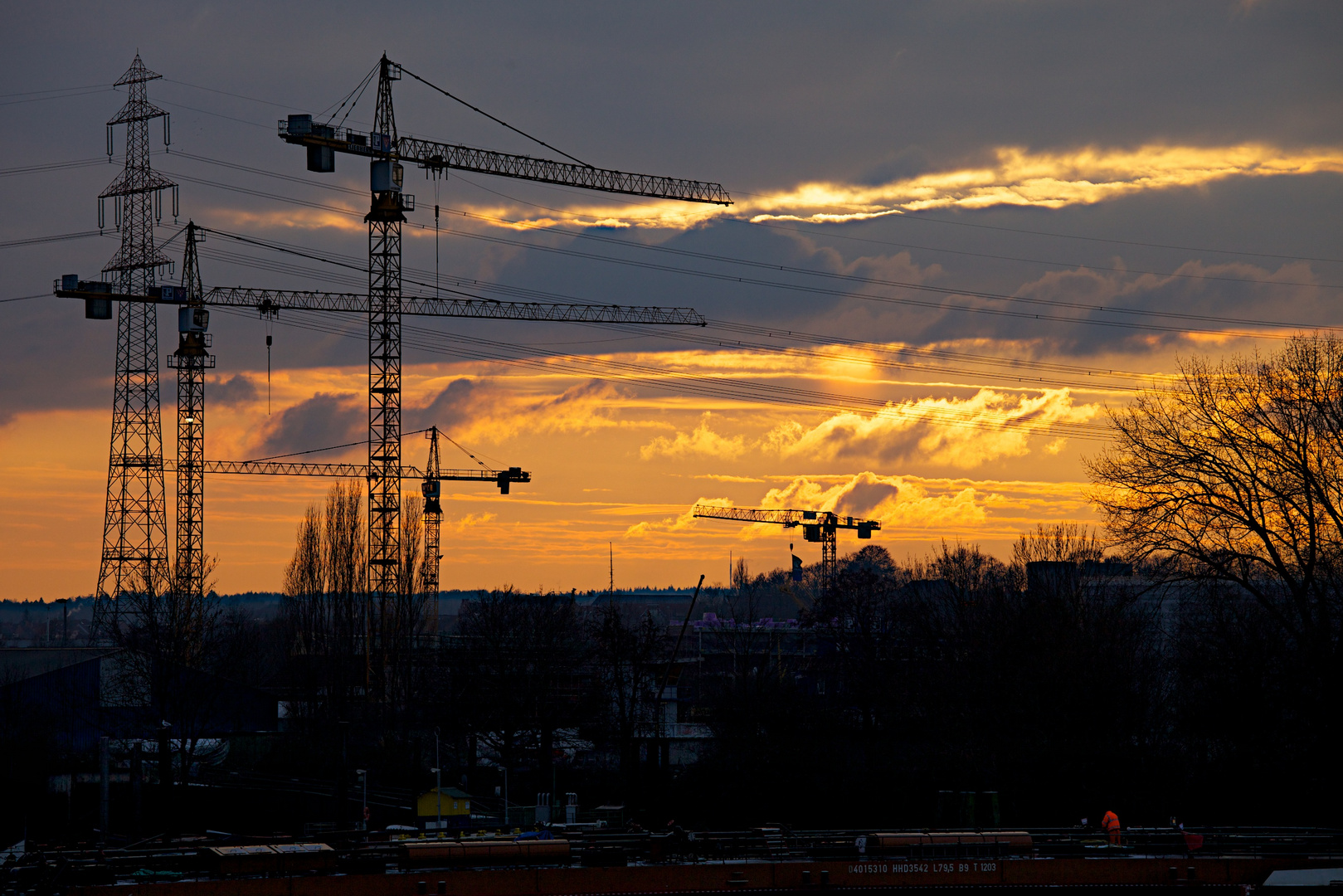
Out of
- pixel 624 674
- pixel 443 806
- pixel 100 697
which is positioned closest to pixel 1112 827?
pixel 443 806

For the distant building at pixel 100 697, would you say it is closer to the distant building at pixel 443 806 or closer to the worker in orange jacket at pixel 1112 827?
the distant building at pixel 443 806

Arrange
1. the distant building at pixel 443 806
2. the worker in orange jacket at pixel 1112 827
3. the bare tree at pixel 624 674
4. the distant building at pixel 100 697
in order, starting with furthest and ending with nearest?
1. the bare tree at pixel 624 674
2. the distant building at pixel 100 697
3. the distant building at pixel 443 806
4. the worker in orange jacket at pixel 1112 827

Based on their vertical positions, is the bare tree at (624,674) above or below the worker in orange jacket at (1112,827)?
above

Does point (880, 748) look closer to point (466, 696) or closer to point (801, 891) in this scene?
point (466, 696)

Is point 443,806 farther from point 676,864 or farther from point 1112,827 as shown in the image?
point 1112,827

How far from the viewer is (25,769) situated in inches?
2820

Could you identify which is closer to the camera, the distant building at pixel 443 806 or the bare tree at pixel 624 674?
the distant building at pixel 443 806

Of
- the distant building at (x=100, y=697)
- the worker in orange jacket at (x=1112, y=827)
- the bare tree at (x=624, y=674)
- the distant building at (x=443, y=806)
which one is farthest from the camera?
the bare tree at (x=624, y=674)

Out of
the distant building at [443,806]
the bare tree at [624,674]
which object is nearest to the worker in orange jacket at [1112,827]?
the distant building at [443,806]

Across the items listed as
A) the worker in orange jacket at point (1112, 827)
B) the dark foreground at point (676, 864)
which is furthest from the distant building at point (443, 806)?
the worker in orange jacket at point (1112, 827)

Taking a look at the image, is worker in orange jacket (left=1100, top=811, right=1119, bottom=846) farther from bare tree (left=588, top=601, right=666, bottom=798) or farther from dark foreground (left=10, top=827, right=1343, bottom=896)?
bare tree (left=588, top=601, right=666, bottom=798)

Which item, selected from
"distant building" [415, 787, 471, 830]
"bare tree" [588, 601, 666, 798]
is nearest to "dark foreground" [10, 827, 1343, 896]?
"distant building" [415, 787, 471, 830]

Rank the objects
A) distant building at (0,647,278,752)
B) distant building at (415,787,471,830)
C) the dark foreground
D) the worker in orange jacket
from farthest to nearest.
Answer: distant building at (0,647,278,752)
distant building at (415,787,471,830)
the worker in orange jacket
the dark foreground

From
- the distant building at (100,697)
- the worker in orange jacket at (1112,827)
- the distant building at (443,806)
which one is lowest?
the distant building at (443,806)
